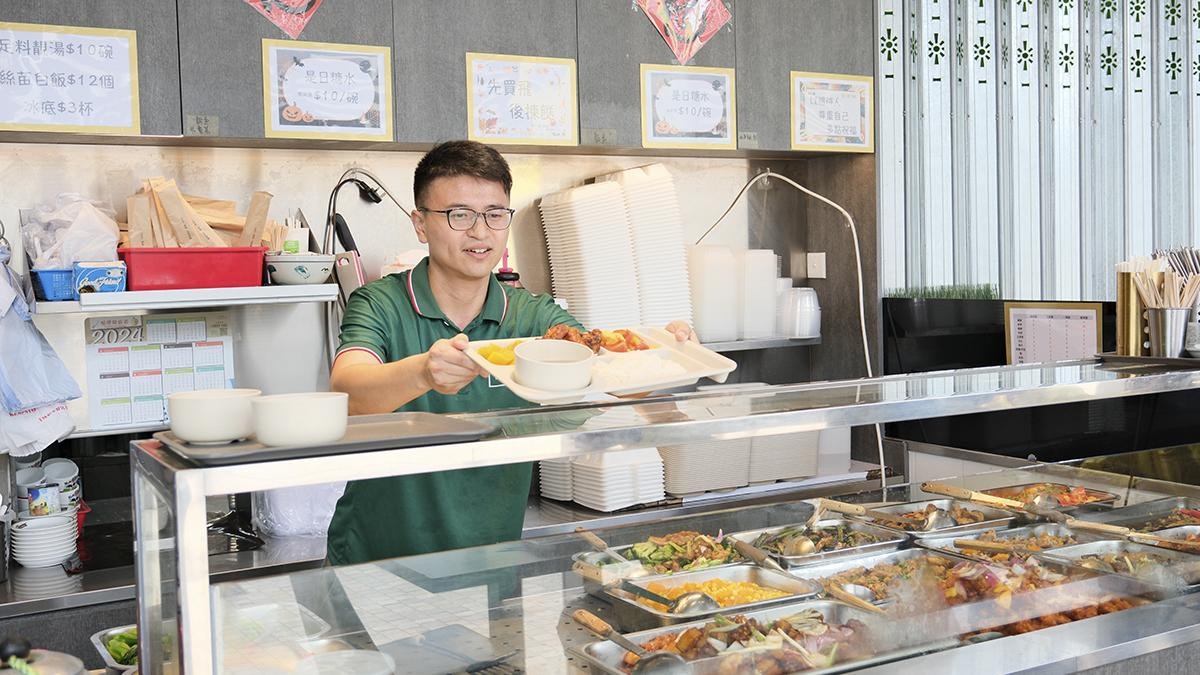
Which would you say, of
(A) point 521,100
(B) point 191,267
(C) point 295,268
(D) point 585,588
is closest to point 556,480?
(C) point 295,268

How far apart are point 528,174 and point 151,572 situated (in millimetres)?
2859

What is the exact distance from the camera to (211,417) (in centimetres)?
130

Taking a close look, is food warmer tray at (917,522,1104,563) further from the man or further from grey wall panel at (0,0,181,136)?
grey wall panel at (0,0,181,136)

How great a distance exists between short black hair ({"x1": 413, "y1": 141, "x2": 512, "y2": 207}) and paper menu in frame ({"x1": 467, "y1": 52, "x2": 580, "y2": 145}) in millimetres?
1217

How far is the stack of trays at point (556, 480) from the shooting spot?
374 centimetres

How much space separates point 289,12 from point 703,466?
6.24 feet

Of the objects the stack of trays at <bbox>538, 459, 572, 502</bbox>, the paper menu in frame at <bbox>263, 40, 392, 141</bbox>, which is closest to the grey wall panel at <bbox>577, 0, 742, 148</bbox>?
the paper menu in frame at <bbox>263, 40, 392, 141</bbox>

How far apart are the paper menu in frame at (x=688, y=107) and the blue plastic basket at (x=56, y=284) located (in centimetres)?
182

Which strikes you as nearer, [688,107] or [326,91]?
[326,91]

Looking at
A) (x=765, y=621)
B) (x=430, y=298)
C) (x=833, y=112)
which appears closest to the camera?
(x=765, y=621)

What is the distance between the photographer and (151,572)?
4.49 feet

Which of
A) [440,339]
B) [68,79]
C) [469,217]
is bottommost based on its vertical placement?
[440,339]

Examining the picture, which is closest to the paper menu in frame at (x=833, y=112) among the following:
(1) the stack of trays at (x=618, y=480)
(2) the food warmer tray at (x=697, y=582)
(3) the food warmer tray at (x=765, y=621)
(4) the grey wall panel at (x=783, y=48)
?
(4) the grey wall panel at (x=783, y=48)

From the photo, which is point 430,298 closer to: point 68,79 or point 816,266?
point 68,79
